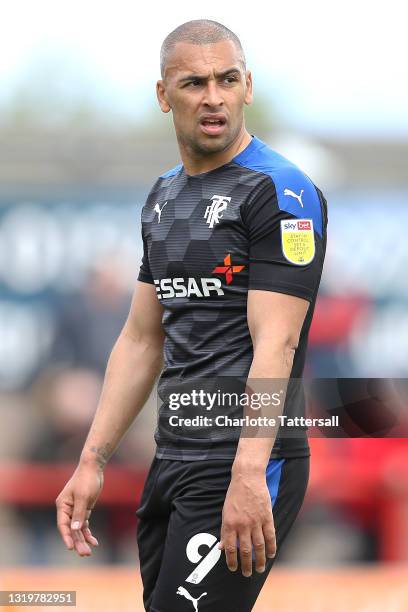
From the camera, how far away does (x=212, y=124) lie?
4238 mm

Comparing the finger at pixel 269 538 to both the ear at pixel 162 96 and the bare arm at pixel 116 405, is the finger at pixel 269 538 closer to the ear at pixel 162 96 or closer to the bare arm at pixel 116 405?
the bare arm at pixel 116 405

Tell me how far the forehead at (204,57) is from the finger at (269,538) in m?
1.52

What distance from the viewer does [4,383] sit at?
35.7ft

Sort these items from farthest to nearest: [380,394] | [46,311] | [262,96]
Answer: [262,96]
[46,311]
[380,394]

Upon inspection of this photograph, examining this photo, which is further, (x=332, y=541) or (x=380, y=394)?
(x=332, y=541)

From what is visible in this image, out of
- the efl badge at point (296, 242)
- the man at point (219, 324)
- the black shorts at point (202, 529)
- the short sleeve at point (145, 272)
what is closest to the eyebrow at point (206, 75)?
the man at point (219, 324)

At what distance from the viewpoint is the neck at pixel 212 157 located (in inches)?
169

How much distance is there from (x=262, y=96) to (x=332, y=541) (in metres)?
43.1

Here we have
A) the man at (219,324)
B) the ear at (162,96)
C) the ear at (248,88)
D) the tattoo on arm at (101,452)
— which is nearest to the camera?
the man at (219,324)

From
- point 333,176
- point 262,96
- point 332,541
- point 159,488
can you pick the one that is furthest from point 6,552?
point 262,96

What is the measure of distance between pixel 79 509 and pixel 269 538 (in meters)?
0.86

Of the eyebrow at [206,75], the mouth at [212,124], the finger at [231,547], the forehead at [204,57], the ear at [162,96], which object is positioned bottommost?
the finger at [231,547]

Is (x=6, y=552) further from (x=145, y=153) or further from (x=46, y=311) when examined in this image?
(x=145, y=153)

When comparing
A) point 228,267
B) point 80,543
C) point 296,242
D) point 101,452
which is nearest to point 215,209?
point 228,267
